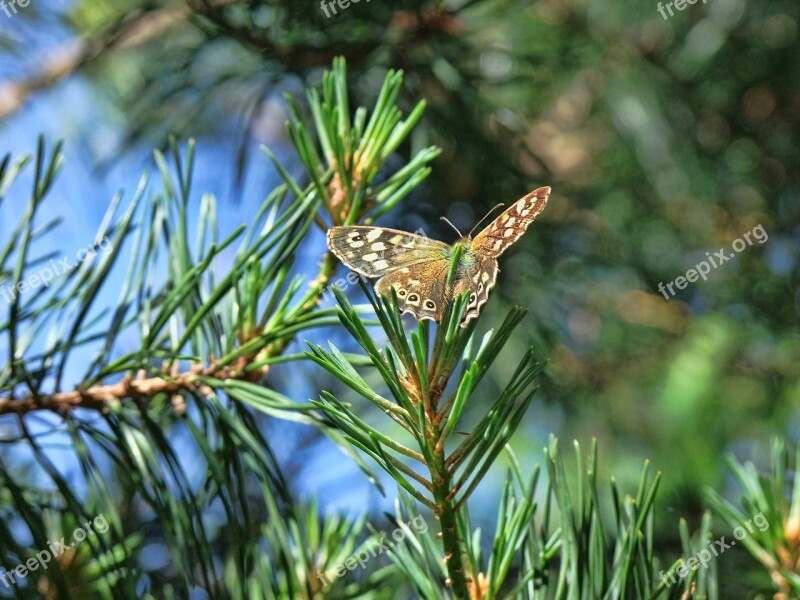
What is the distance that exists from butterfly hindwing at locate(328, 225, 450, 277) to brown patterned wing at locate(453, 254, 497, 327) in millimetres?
31

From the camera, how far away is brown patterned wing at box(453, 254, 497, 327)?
50 centimetres

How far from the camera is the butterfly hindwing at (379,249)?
52 cm

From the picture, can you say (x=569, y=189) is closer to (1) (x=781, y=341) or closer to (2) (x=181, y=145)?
(1) (x=781, y=341)

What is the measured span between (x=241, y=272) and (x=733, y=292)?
3.58 feet

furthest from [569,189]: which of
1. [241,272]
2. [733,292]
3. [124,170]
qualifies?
[241,272]

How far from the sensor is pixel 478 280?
20.6 inches

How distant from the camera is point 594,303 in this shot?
53.4 inches
